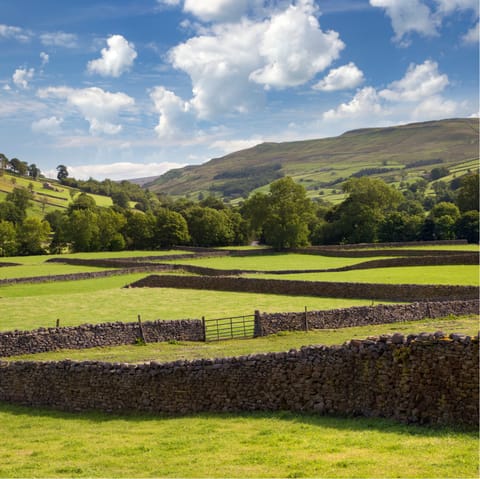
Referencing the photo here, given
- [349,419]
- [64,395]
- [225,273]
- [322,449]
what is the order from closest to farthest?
[322,449]
[349,419]
[64,395]
[225,273]

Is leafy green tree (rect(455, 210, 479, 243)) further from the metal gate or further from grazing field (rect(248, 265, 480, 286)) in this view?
the metal gate

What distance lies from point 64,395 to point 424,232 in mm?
88204

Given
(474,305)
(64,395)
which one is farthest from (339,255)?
(64,395)

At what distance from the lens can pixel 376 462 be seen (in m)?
9.23

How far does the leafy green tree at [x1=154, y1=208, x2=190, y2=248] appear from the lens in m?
110

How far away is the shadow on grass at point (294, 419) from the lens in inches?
423

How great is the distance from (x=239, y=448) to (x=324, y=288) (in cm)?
3130

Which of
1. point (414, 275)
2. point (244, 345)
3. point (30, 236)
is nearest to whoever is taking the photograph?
point (244, 345)

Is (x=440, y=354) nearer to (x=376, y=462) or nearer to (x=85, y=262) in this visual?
(x=376, y=462)

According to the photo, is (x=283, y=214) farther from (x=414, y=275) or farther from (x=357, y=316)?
(x=357, y=316)

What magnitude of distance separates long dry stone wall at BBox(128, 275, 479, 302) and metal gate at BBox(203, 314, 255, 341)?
40.6ft

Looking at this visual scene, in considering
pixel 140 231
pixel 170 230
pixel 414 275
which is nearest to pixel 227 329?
pixel 414 275

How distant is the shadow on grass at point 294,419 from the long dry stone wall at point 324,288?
24873 mm

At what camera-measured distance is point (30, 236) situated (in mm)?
108125
